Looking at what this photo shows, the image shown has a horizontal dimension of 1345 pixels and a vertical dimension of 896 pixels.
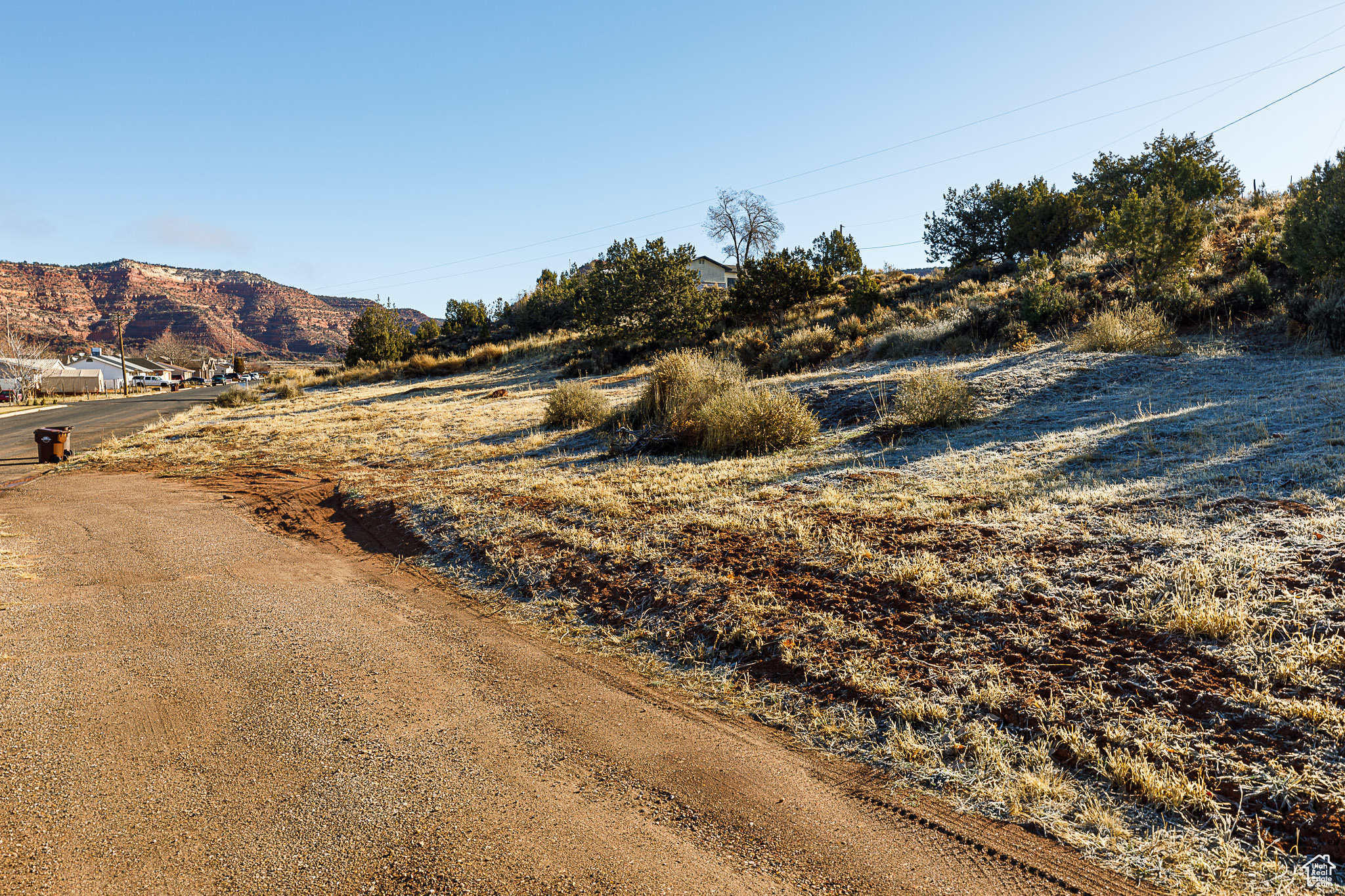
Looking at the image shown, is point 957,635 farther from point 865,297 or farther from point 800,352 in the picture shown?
point 865,297

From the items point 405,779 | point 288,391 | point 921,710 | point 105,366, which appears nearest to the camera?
point 405,779

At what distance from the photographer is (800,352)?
19.8 m

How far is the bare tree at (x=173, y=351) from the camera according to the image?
11819 cm

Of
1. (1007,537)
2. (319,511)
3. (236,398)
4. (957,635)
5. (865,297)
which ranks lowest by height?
(957,635)

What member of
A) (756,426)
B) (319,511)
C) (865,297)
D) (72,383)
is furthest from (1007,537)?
(72,383)

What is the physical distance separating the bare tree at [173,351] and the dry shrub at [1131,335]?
139464 mm

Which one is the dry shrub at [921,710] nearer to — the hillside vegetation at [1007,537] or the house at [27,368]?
the hillside vegetation at [1007,537]

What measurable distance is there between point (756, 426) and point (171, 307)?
189423 mm

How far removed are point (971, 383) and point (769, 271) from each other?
2182cm

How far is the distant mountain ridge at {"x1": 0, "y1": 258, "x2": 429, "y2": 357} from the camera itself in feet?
461

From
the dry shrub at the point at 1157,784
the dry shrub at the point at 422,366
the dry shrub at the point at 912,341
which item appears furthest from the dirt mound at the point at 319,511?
the dry shrub at the point at 422,366

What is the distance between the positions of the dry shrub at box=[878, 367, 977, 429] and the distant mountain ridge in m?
145

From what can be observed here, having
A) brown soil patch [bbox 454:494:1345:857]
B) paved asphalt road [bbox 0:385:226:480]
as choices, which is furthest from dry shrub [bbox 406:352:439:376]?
brown soil patch [bbox 454:494:1345:857]

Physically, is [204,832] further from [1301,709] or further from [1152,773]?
[1301,709]
